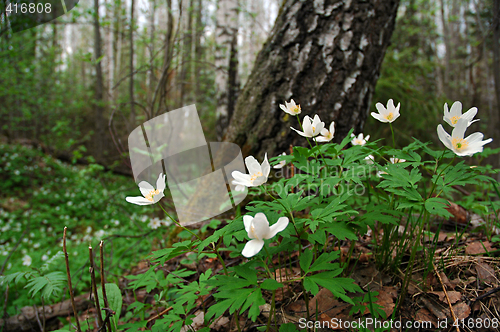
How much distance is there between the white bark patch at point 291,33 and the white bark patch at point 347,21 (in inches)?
15.0

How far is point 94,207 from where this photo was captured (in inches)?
269

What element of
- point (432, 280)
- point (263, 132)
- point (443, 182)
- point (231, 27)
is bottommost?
point (432, 280)

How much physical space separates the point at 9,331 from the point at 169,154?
210cm

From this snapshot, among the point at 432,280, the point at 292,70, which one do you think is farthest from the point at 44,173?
the point at 432,280

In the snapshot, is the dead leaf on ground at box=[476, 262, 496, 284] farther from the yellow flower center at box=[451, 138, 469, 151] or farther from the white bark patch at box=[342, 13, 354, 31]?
the white bark patch at box=[342, 13, 354, 31]

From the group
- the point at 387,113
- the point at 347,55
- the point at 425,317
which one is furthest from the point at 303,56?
the point at 425,317

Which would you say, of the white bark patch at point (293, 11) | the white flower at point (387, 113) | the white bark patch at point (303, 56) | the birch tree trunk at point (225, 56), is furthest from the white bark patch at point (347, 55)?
the birch tree trunk at point (225, 56)

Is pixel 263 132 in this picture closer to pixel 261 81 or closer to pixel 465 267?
pixel 261 81

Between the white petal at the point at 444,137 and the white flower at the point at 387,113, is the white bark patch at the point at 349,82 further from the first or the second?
the white petal at the point at 444,137

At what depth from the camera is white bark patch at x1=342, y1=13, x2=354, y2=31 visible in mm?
2256

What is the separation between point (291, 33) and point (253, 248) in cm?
209

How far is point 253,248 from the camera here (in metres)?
0.85

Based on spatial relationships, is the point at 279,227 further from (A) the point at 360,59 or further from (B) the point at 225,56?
(B) the point at 225,56

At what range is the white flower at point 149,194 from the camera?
1059 mm
